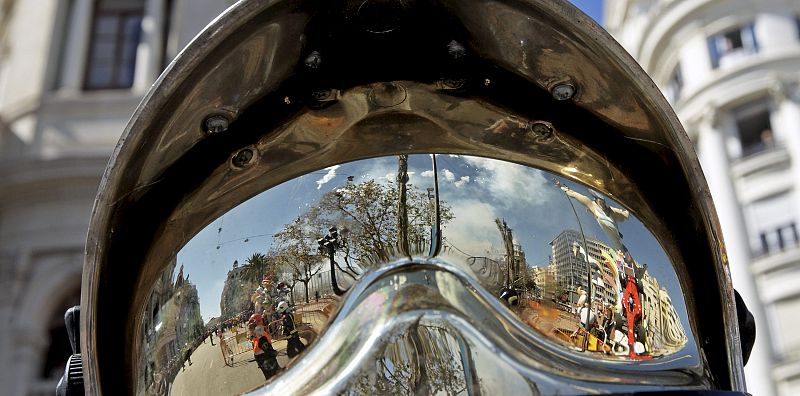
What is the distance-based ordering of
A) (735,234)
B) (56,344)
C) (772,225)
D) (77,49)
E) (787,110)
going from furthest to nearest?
(787,110)
(735,234)
(772,225)
(77,49)
(56,344)

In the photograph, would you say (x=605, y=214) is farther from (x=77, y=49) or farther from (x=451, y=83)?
(x=77, y=49)

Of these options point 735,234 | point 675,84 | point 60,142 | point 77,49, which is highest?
point 675,84

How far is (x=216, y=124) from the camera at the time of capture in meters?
0.79

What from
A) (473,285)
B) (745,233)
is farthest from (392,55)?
(745,233)

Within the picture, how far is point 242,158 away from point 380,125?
114 millimetres

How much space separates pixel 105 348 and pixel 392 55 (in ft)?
1.01

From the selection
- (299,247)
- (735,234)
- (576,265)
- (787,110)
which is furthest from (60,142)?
(787,110)

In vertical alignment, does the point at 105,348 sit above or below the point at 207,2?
below

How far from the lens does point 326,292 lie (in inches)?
32.8

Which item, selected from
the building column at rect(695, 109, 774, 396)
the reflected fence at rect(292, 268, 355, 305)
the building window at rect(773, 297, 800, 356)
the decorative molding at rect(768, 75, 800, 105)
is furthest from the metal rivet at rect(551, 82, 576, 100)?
the decorative molding at rect(768, 75, 800, 105)

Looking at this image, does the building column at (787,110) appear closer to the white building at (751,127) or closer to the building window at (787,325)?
the white building at (751,127)

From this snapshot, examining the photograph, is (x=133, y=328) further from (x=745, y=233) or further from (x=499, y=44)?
(x=745, y=233)

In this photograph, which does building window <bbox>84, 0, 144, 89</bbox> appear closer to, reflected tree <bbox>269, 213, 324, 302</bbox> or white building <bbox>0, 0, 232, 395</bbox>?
white building <bbox>0, 0, 232, 395</bbox>

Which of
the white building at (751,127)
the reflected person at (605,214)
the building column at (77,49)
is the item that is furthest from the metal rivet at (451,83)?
the white building at (751,127)
